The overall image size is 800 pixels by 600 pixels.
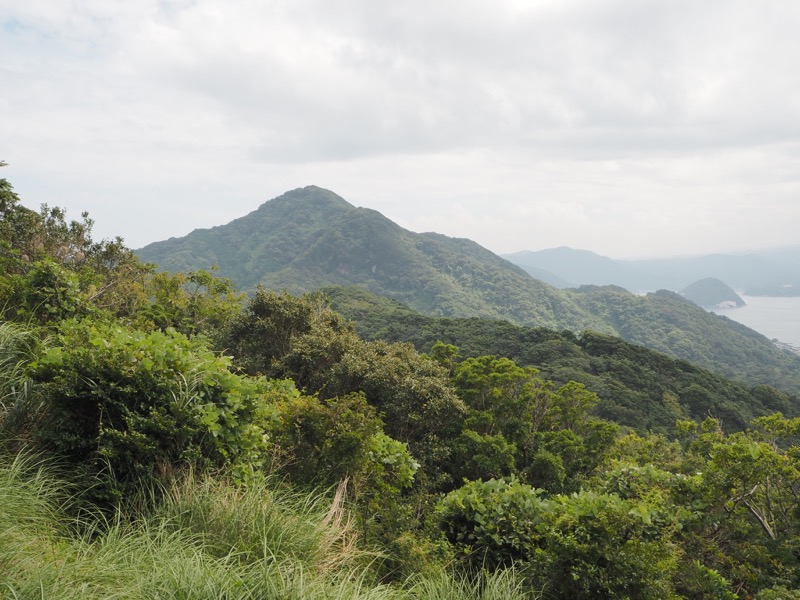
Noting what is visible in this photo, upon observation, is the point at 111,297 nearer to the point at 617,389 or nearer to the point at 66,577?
the point at 66,577

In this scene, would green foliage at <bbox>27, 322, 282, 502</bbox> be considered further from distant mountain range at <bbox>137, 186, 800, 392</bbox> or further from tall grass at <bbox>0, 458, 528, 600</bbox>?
distant mountain range at <bbox>137, 186, 800, 392</bbox>

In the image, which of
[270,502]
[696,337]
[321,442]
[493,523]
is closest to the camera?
[270,502]

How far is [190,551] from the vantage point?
2.92 m

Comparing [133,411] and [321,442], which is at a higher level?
[133,411]

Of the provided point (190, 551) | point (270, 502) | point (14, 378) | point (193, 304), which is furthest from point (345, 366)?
point (193, 304)

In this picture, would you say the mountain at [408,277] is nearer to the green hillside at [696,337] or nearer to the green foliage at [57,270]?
the green hillside at [696,337]

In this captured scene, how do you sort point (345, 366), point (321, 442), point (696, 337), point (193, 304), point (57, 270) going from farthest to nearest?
point (696, 337)
point (193, 304)
point (345, 366)
point (57, 270)
point (321, 442)

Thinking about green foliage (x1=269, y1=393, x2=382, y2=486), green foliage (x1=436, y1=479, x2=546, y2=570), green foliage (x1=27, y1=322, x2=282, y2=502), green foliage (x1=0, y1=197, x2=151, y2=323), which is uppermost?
green foliage (x1=0, y1=197, x2=151, y2=323)

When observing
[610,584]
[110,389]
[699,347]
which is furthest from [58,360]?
[699,347]

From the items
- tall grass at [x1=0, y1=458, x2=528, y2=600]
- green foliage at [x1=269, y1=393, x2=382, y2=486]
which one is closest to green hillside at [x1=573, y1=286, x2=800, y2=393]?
green foliage at [x1=269, y1=393, x2=382, y2=486]

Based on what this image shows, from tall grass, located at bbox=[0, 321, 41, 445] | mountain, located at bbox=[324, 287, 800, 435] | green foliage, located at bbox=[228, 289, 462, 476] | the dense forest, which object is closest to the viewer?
the dense forest

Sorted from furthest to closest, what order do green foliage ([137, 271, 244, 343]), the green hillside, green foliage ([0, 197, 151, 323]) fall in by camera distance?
the green hillside, green foliage ([137, 271, 244, 343]), green foliage ([0, 197, 151, 323])

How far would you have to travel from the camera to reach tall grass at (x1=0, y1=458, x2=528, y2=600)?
235cm

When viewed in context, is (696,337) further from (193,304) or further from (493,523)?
(493,523)
